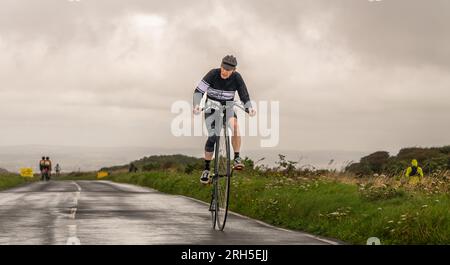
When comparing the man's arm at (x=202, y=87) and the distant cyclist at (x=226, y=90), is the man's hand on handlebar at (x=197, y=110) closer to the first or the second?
the distant cyclist at (x=226, y=90)

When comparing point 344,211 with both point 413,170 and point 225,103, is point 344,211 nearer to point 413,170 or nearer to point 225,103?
point 225,103

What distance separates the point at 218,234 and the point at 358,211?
11.2ft

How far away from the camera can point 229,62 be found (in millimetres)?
12383

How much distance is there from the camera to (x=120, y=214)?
17359mm

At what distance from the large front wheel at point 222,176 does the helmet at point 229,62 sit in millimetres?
1327

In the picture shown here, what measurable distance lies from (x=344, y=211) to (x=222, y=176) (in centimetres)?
335

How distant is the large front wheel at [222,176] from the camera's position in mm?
12828

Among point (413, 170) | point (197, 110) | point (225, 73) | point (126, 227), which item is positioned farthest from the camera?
point (413, 170)

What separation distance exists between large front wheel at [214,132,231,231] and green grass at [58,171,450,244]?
82.5 inches

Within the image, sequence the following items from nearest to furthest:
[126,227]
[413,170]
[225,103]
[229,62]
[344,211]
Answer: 1. [229,62]
2. [225,103]
3. [126,227]
4. [344,211]
5. [413,170]

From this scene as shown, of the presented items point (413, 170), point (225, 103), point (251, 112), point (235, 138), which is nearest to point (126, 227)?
point (235, 138)

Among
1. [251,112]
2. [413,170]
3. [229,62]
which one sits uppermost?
[229,62]

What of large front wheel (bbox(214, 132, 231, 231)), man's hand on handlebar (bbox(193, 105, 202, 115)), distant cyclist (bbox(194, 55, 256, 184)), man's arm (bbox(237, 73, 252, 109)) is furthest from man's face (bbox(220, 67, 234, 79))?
large front wheel (bbox(214, 132, 231, 231))

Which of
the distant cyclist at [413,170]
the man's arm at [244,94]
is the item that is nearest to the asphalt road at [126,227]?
the man's arm at [244,94]
